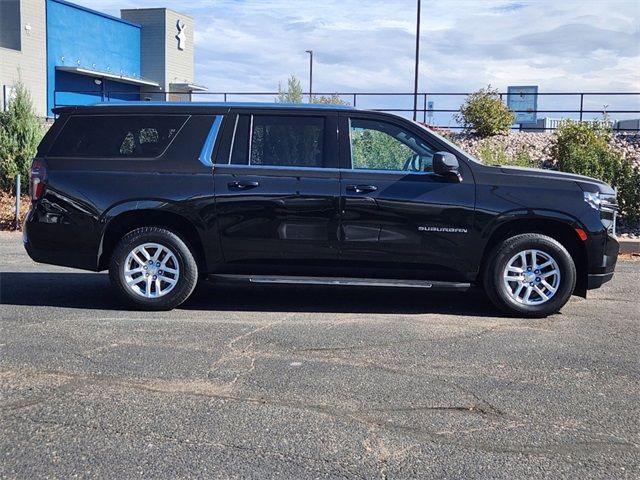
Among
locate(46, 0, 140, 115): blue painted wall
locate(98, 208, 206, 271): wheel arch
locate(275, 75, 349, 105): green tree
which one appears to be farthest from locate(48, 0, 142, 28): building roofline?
locate(98, 208, 206, 271): wheel arch

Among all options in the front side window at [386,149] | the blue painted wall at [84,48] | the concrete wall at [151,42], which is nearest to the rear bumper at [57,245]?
the front side window at [386,149]

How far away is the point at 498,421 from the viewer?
4301 mm

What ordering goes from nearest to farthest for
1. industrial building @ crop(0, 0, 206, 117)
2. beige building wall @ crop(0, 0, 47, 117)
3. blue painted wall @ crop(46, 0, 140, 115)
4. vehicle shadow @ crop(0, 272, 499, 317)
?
vehicle shadow @ crop(0, 272, 499, 317)
beige building wall @ crop(0, 0, 47, 117)
industrial building @ crop(0, 0, 206, 117)
blue painted wall @ crop(46, 0, 140, 115)

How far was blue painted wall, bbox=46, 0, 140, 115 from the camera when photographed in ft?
109

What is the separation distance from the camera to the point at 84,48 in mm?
35250

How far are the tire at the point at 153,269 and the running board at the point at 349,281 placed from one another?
33cm

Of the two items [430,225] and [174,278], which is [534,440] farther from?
[174,278]

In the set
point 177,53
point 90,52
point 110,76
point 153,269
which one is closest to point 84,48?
point 90,52

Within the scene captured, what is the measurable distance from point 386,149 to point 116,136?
8.58ft

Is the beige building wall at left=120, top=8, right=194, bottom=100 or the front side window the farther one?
the beige building wall at left=120, top=8, right=194, bottom=100

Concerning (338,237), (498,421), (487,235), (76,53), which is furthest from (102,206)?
(76,53)

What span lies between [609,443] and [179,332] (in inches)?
141

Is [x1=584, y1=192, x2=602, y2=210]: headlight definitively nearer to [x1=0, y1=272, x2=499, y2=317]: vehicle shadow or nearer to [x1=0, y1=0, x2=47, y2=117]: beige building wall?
[x1=0, y1=272, x2=499, y2=317]: vehicle shadow

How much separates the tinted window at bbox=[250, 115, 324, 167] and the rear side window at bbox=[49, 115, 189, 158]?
0.75 m
